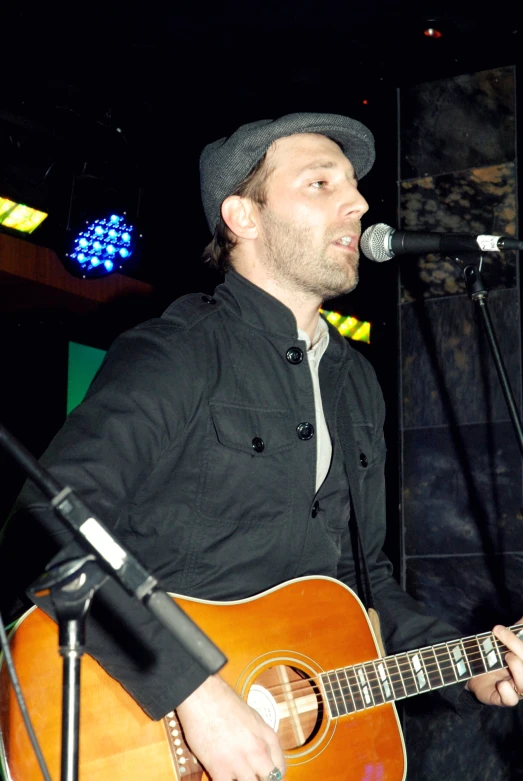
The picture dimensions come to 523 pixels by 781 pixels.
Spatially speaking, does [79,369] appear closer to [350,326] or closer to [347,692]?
[350,326]

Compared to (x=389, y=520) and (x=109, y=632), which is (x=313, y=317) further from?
(x=389, y=520)

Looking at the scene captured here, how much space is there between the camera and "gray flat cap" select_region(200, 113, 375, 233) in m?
2.73

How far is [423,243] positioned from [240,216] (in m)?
0.76

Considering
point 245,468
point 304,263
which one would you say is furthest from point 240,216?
point 245,468

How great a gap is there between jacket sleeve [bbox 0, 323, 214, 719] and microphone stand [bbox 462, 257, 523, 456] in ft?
2.66

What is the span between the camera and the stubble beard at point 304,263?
8.48ft

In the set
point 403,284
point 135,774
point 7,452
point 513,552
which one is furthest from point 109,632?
point 403,284

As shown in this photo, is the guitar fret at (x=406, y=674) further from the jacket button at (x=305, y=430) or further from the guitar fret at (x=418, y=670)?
the jacket button at (x=305, y=430)

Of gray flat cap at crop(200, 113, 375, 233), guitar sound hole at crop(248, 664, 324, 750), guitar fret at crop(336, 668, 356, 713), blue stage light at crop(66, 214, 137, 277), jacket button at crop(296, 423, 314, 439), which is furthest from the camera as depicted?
blue stage light at crop(66, 214, 137, 277)

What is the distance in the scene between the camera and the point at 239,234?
2.79 m

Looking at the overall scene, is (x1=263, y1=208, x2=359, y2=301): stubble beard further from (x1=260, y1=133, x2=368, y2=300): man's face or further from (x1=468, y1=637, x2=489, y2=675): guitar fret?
(x1=468, y1=637, x2=489, y2=675): guitar fret

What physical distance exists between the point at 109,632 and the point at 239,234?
140cm

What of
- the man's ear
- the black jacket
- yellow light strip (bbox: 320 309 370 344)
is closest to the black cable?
the black jacket

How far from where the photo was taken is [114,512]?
1.96 metres
